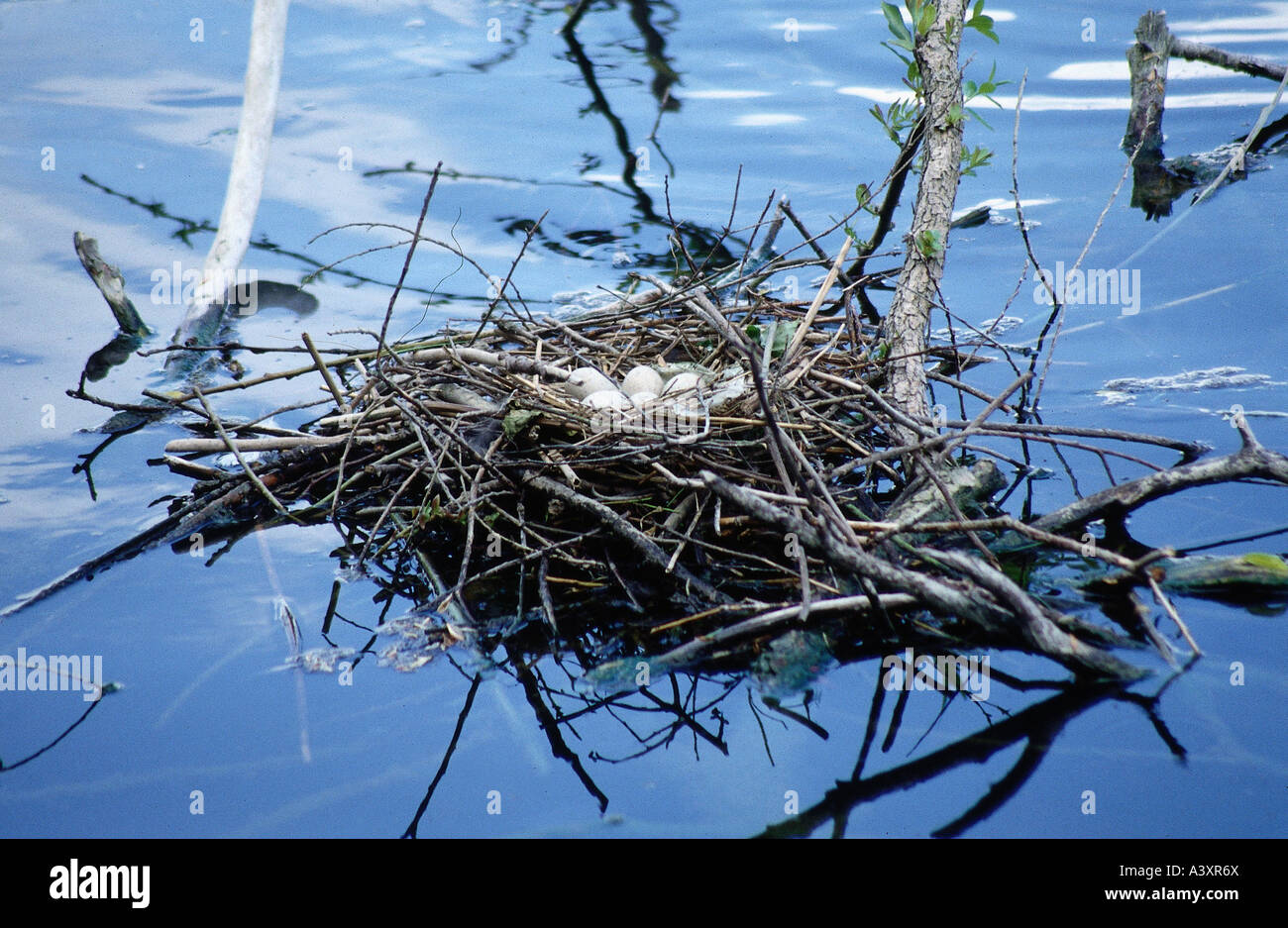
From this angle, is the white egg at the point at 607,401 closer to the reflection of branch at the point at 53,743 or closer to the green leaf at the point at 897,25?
the reflection of branch at the point at 53,743

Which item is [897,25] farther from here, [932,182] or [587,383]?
[587,383]

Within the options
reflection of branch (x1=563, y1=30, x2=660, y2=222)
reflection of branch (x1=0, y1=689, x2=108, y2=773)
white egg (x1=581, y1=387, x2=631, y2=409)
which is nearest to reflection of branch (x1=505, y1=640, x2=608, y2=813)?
white egg (x1=581, y1=387, x2=631, y2=409)

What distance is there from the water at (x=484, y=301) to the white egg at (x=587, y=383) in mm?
680

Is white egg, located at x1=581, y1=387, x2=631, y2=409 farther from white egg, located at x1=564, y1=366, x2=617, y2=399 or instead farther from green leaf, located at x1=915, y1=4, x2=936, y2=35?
green leaf, located at x1=915, y1=4, x2=936, y2=35

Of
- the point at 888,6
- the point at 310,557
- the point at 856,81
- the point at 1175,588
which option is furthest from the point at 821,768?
the point at 856,81

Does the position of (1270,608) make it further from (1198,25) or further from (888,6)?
(1198,25)

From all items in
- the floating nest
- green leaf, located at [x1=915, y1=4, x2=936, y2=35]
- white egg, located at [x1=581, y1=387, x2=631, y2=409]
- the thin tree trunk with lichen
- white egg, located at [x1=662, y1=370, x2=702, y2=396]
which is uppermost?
green leaf, located at [x1=915, y1=4, x2=936, y2=35]

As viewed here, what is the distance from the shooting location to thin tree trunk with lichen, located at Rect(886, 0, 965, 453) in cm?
329

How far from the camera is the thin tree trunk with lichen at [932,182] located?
3.29m

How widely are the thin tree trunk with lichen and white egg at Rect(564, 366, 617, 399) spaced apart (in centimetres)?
96

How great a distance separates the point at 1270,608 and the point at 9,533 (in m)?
3.78

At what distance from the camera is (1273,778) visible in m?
2.12

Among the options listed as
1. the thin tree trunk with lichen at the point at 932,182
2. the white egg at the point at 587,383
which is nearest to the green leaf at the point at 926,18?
the thin tree trunk with lichen at the point at 932,182

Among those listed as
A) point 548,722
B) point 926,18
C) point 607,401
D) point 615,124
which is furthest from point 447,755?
point 615,124
